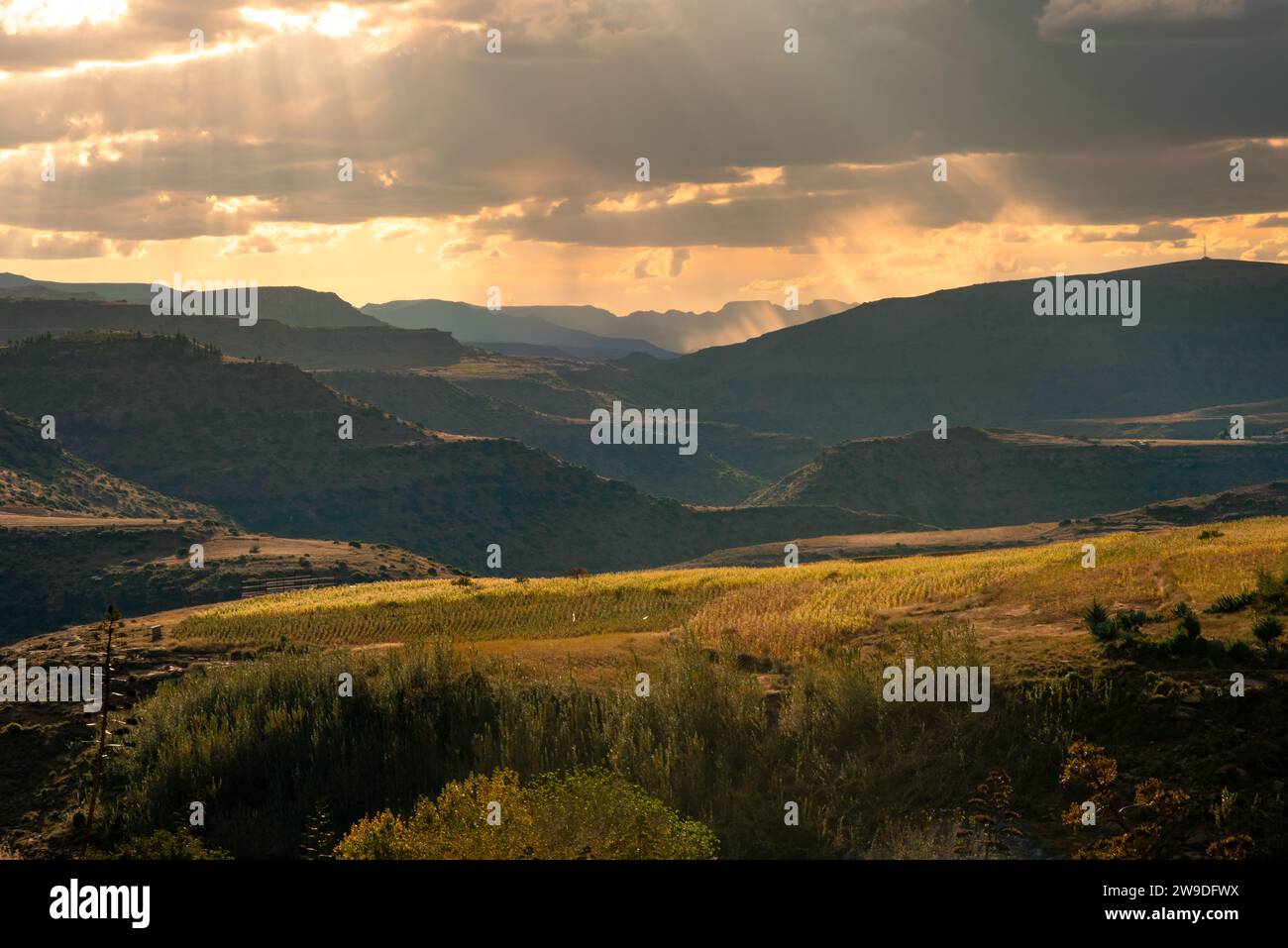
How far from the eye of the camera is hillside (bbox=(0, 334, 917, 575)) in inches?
5625

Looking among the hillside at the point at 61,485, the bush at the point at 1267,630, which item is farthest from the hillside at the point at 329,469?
the bush at the point at 1267,630

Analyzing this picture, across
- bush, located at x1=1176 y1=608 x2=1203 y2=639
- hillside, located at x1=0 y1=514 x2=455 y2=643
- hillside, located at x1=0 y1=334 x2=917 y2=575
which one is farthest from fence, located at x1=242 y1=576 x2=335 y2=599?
bush, located at x1=1176 y1=608 x2=1203 y2=639

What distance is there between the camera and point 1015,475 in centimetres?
18488

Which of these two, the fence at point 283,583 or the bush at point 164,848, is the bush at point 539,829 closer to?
the bush at point 164,848

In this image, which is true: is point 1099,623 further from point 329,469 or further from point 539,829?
point 329,469

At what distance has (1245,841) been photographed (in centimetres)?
1512

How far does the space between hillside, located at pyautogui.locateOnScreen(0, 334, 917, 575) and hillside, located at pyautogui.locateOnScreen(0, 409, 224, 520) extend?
361 inches

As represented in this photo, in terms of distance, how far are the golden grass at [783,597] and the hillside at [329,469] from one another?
297 ft

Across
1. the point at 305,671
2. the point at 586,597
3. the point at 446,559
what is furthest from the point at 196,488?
the point at 305,671

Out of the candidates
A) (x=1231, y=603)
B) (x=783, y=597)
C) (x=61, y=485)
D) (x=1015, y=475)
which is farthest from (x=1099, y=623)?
(x=1015, y=475)

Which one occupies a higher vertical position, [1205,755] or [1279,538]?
[1279,538]
